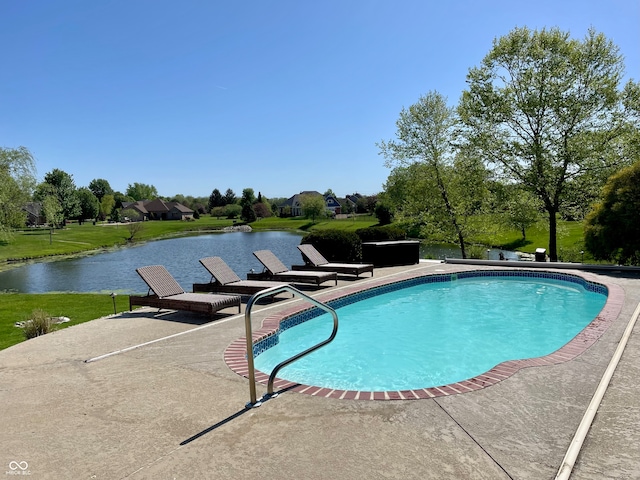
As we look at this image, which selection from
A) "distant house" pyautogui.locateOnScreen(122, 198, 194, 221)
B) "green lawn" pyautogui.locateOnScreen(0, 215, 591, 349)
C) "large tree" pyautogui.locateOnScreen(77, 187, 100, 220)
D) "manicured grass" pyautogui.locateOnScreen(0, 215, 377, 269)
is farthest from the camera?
"distant house" pyautogui.locateOnScreen(122, 198, 194, 221)

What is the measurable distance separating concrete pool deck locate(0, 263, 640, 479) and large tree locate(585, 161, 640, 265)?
9141 mm

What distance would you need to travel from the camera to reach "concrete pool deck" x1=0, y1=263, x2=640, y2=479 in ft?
9.83

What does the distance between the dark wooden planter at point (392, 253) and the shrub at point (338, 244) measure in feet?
4.67

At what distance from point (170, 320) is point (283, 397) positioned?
4605 mm

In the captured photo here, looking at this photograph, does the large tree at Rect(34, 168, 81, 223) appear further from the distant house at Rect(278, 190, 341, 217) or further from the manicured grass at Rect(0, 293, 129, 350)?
the manicured grass at Rect(0, 293, 129, 350)

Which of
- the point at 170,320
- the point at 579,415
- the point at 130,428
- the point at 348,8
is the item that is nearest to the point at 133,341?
the point at 170,320

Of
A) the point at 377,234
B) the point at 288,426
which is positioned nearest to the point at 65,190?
the point at 377,234

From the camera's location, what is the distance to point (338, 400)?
417cm

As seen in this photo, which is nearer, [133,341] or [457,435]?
[457,435]

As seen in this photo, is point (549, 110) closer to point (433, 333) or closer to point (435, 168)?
point (435, 168)

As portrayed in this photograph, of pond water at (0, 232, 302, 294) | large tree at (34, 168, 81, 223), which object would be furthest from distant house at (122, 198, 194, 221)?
pond water at (0, 232, 302, 294)

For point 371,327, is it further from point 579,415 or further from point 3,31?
point 3,31

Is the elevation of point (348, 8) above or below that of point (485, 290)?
above

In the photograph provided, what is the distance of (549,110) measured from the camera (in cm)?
1697
